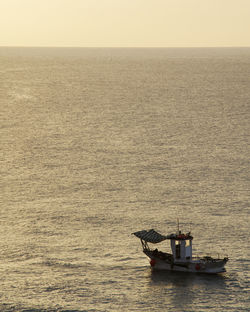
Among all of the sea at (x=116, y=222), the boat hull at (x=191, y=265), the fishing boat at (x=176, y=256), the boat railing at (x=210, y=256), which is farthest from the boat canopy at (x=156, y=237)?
the sea at (x=116, y=222)

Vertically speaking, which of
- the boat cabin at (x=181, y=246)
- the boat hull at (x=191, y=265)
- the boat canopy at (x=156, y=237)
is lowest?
the boat hull at (x=191, y=265)

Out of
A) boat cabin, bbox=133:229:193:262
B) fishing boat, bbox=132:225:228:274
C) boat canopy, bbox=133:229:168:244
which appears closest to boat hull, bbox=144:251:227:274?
fishing boat, bbox=132:225:228:274

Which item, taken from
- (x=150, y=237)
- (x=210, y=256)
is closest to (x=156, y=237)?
(x=150, y=237)

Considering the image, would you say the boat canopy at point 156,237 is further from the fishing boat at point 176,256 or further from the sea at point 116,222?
the sea at point 116,222

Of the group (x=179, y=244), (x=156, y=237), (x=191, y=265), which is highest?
(x=156, y=237)

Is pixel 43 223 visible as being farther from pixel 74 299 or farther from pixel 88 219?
pixel 74 299

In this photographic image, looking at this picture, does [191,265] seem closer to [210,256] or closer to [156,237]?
[210,256]

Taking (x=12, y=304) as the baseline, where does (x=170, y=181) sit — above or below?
above

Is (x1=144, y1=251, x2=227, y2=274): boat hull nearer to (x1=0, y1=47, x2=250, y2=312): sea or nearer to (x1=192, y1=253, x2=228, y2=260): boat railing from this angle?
(x1=0, y1=47, x2=250, y2=312): sea

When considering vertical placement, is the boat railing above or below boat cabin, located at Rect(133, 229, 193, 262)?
below

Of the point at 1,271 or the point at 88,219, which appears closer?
the point at 1,271

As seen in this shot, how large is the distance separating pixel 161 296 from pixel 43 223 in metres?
37.1

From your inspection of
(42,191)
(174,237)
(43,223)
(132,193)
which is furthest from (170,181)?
(174,237)

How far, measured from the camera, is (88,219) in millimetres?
127125
